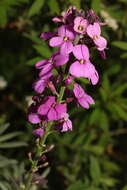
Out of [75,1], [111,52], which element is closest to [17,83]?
[111,52]

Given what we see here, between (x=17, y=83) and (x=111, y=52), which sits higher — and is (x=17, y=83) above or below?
below

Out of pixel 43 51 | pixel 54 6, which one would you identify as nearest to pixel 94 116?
pixel 43 51

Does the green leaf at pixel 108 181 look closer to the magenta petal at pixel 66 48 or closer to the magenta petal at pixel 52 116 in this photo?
the magenta petal at pixel 52 116

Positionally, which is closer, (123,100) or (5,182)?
(5,182)

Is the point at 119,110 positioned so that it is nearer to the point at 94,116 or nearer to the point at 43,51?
the point at 94,116

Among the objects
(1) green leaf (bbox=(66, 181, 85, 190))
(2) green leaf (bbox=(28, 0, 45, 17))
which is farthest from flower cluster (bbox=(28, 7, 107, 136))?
(2) green leaf (bbox=(28, 0, 45, 17))

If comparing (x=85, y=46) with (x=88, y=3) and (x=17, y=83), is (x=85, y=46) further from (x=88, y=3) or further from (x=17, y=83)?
(x=17, y=83)

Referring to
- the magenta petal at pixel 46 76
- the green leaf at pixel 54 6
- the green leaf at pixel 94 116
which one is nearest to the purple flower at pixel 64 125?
the magenta petal at pixel 46 76
